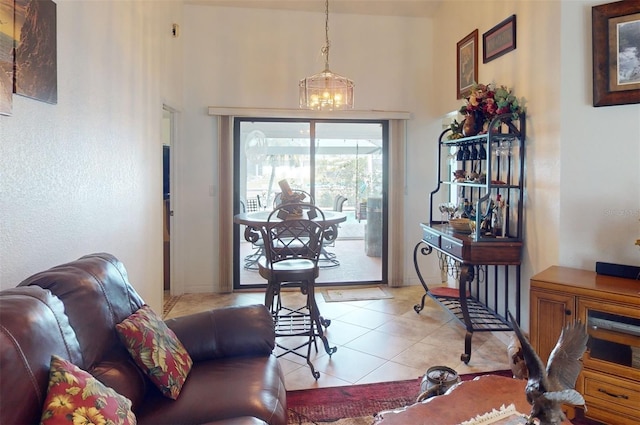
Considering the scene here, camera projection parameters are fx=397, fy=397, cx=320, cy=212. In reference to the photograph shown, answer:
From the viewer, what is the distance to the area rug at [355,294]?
15.0 feet

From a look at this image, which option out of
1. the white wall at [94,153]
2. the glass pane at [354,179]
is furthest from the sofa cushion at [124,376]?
the glass pane at [354,179]

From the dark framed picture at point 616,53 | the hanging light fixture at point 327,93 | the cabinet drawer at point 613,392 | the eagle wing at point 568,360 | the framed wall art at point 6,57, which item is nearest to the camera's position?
the eagle wing at point 568,360

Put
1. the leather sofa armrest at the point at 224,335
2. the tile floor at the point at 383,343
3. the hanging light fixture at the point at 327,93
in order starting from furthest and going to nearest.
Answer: the hanging light fixture at the point at 327,93 < the tile floor at the point at 383,343 < the leather sofa armrest at the point at 224,335

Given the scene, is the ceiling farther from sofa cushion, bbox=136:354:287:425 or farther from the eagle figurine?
the eagle figurine

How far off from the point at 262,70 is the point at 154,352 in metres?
3.84

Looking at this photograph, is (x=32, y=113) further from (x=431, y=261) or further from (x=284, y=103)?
(x=431, y=261)

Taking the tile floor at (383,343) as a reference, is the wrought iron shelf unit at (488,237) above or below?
above

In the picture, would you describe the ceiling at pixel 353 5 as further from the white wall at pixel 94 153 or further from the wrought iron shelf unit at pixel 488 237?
the wrought iron shelf unit at pixel 488 237

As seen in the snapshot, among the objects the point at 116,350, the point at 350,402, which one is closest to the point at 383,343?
the point at 350,402

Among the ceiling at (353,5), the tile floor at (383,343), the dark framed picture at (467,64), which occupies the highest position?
the ceiling at (353,5)

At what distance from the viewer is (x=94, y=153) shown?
7.99 ft

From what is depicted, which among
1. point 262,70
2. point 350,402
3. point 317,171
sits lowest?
point 350,402

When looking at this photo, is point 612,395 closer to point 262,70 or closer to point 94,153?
point 94,153

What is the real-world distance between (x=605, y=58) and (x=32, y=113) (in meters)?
3.23
